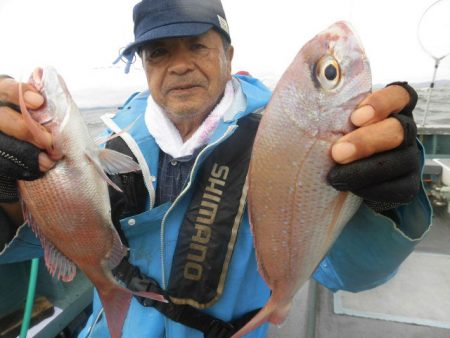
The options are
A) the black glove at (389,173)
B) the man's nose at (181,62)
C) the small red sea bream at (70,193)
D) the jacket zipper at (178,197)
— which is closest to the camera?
the black glove at (389,173)

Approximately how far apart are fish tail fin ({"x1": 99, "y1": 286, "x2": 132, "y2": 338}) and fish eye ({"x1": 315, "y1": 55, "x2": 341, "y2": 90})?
1340 mm

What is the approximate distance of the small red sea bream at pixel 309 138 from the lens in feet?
3.58

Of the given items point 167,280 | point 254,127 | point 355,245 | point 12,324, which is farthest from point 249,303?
point 12,324

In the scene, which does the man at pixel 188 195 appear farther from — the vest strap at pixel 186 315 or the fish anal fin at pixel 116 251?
the fish anal fin at pixel 116 251

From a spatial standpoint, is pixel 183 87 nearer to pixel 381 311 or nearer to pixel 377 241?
pixel 377 241

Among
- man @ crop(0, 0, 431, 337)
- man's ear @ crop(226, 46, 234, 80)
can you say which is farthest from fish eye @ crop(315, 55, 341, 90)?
man's ear @ crop(226, 46, 234, 80)

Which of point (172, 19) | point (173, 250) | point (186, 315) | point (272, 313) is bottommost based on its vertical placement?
point (186, 315)

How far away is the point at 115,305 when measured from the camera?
1.64 m

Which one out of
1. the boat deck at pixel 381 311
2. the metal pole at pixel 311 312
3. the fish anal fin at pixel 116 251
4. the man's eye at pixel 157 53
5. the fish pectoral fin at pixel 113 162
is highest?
→ the man's eye at pixel 157 53

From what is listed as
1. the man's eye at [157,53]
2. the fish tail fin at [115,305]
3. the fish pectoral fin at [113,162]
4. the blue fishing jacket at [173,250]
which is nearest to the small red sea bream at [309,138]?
the blue fishing jacket at [173,250]

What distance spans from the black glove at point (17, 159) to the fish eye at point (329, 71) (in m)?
1.16

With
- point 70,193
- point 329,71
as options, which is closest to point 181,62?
point 70,193

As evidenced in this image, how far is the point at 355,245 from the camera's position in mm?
1486

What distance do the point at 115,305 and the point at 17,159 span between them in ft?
2.81
